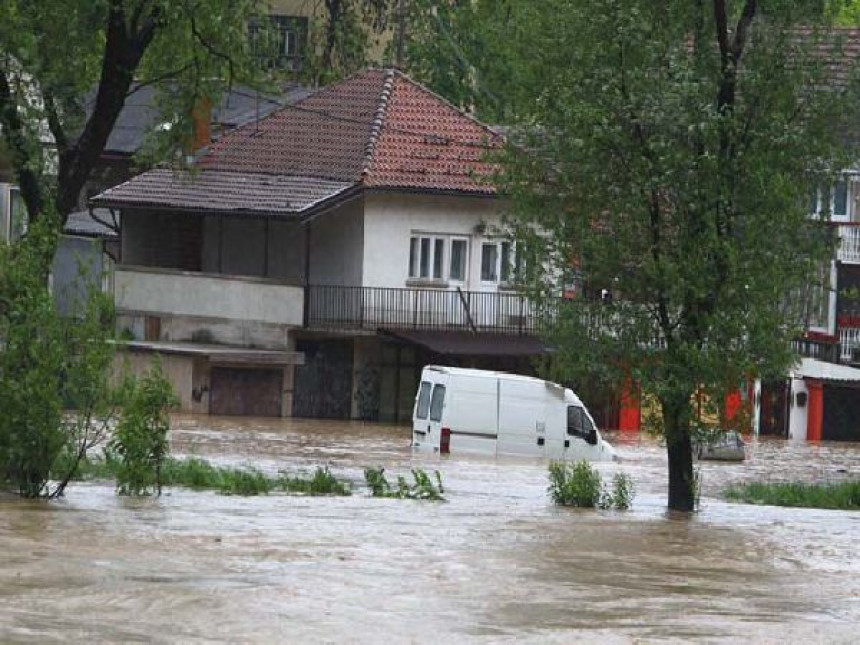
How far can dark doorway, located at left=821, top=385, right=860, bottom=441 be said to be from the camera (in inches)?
2282

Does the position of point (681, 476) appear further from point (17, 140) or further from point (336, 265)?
point (336, 265)

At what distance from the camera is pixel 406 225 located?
171ft

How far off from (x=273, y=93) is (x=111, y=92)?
9.00 feet

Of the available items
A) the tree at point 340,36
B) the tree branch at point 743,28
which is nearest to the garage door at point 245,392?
the tree at point 340,36

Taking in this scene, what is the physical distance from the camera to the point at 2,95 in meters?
25.3

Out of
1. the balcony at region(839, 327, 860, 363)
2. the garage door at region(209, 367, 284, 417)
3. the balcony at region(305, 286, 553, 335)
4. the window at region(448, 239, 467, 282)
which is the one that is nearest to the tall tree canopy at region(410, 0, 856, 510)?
the garage door at region(209, 367, 284, 417)

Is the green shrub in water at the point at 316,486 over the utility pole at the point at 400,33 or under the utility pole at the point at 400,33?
under

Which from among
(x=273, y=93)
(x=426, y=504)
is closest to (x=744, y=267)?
(x=426, y=504)

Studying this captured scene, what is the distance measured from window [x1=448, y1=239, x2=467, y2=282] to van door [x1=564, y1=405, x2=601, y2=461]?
14.3 m

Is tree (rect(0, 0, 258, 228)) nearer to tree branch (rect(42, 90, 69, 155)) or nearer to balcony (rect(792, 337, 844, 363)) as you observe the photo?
tree branch (rect(42, 90, 69, 155))

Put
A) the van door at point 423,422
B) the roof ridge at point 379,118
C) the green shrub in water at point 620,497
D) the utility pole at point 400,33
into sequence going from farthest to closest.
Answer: the utility pole at point 400,33, the roof ridge at point 379,118, the van door at point 423,422, the green shrub in water at point 620,497

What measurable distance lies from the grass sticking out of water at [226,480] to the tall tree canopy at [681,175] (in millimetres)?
3394

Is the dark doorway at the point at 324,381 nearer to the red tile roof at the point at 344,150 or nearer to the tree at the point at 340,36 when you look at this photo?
the red tile roof at the point at 344,150

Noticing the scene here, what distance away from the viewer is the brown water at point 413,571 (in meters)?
13.5
